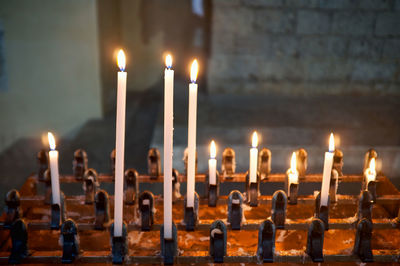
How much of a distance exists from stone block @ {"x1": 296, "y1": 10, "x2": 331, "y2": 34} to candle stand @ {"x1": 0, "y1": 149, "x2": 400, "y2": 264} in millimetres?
2170

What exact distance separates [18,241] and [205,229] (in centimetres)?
50

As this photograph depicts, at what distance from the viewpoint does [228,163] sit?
5.12ft

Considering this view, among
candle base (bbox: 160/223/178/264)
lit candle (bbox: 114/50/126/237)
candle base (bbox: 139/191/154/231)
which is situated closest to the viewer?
lit candle (bbox: 114/50/126/237)

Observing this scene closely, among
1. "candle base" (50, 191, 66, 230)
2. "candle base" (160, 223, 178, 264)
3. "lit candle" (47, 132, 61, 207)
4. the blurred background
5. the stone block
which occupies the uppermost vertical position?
the stone block

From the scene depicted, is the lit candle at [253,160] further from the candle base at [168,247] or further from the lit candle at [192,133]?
the candle base at [168,247]

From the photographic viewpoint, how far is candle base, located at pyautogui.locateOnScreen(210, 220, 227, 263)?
3.48 ft

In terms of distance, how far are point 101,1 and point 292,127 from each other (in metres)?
1.98

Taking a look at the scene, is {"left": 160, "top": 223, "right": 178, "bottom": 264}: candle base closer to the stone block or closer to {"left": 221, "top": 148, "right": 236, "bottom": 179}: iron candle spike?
{"left": 221, "top": 148, "right": 236, "bottom": 179}: iron candle spike

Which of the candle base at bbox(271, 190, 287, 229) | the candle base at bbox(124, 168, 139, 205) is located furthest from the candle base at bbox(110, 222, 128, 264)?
the candle base at bbox(271, 190, 287, 229)

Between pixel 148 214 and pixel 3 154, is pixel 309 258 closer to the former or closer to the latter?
pixel 148 214

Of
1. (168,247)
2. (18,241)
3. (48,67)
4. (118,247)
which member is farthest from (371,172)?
(48,67)

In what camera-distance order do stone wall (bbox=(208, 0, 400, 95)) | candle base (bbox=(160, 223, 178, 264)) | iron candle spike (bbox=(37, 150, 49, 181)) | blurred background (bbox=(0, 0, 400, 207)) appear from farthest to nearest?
stone wall (bbox=(208, 0, 400, 95)) → blurred background (bbox=(0, 0, 400, 207)) → iron candle spike (bbox=(37, 150, 49, 181)) → candle base (bbox=(160, 223, 178, 264))

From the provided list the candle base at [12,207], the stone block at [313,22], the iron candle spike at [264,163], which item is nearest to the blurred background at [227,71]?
the stone block at [313,22]

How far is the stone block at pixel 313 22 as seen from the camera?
3428 mm
